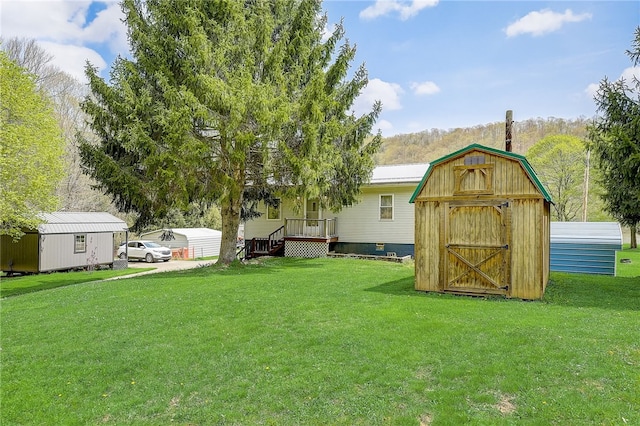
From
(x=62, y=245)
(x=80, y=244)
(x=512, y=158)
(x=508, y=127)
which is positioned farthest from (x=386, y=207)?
(x=62, y=245)

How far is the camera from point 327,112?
1428 cm

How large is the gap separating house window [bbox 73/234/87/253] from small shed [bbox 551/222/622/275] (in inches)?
913

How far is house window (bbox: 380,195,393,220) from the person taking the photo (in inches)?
713

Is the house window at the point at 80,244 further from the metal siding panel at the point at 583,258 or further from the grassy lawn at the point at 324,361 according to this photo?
the metal siding panel at the point at 583,258

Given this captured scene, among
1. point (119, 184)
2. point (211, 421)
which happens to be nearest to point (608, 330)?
point (211, 421)

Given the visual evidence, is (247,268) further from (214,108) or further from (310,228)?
(214,108)

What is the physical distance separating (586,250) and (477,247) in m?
8.67

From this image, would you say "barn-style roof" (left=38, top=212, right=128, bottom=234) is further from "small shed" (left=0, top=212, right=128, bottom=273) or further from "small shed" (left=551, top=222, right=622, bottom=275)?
"small shed" (left=551, top=222, right=622, bottom=275)

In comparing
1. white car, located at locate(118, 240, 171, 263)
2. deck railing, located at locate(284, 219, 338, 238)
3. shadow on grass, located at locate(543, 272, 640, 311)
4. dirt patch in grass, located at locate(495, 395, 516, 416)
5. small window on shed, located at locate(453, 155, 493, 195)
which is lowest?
white car, located at locate(118, 240, 171, 263)

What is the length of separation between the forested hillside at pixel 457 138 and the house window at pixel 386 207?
21357 millimetres

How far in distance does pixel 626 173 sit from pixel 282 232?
14151 millimetres

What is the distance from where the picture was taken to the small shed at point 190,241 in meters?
31.3

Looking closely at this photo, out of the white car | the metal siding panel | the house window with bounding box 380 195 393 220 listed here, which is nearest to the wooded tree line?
the metal siding panel

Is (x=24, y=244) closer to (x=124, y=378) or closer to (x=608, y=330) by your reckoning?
(x=124, y=378)
